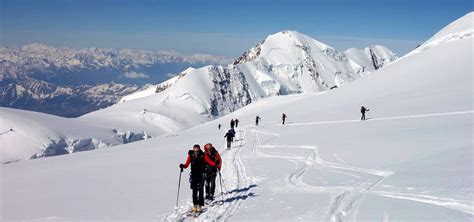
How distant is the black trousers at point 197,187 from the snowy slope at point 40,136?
9907 cm

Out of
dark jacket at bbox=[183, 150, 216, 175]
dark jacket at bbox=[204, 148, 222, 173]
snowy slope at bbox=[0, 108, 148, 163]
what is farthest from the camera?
snowy slope at bbox=[0, 108, 148, 163]

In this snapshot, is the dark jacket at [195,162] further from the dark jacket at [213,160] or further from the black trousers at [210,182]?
the black trousers at [210,182]

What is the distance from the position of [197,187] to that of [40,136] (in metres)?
106

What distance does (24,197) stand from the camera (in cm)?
1636

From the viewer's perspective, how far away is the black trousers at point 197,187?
13.5 meters

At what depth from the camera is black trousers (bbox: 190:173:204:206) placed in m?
13.5

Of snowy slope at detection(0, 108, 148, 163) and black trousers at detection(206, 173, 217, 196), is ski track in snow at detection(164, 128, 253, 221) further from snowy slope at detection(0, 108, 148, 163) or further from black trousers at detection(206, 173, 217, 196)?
snowy slope at detection(0, 108, 148, 163)

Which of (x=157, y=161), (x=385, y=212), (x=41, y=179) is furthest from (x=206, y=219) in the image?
(x=157, y=161)

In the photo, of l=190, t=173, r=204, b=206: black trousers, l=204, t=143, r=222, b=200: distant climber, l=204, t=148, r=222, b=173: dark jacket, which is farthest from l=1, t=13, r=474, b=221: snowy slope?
l=204, t=148, r=222, b=173: dark jacket

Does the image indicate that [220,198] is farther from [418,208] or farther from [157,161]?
[157,161]

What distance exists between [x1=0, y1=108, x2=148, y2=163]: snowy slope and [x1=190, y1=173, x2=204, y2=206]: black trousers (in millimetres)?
99073

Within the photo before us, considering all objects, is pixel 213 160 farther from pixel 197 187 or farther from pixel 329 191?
pixel 329 191

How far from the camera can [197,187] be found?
13.6m

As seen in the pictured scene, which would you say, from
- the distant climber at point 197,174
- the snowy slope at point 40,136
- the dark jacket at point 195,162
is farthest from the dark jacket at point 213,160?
the snowy slope at point 40,136
